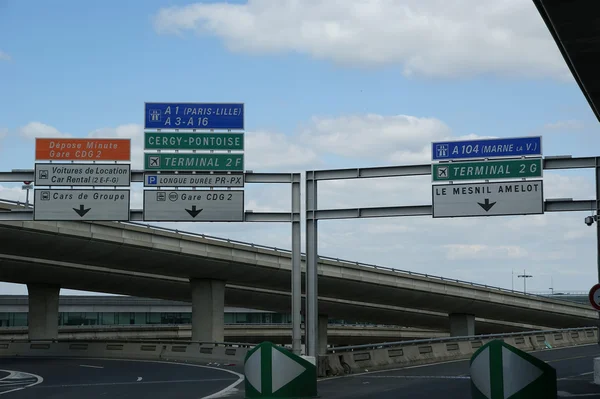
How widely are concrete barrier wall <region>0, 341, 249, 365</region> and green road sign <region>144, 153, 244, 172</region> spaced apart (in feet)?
33.5

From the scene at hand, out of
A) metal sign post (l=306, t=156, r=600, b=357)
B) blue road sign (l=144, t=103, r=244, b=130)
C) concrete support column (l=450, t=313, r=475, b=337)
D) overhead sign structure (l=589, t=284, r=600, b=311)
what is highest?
blue road sign (l=144, t=103, r=244, b=130)

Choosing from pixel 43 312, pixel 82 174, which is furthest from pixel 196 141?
pixel 43 312

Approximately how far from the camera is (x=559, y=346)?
4400 cm

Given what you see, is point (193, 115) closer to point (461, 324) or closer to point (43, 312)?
point (43, 312)

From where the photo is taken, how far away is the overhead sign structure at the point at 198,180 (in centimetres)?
A: 2798

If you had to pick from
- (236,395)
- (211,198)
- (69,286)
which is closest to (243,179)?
(211,198)

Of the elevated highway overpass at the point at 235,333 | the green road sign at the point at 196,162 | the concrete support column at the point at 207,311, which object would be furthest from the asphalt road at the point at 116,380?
the elevated highway overpass at the point at 235,333

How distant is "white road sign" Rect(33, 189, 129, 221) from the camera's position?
28.0 meters

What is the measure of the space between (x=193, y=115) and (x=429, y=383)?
40.4 feet

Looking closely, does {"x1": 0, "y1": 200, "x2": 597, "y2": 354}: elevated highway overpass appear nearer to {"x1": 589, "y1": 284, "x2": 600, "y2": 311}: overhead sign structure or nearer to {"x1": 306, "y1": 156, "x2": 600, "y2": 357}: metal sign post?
{"x1": 306, "y1": 156, "x2": 600, "y2": 357}: metal sign post

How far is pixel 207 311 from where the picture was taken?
5806 cm

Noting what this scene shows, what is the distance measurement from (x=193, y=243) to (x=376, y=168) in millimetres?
27804

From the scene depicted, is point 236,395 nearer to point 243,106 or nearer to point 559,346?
point 243,106

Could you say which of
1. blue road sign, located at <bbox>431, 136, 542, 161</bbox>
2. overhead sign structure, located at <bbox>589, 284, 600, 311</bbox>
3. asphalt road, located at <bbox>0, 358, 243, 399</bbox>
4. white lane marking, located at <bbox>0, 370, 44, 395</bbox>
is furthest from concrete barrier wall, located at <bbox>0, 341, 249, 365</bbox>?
overhead sign structure, located at <bbox>589, 284, 600, 311</bbox>
